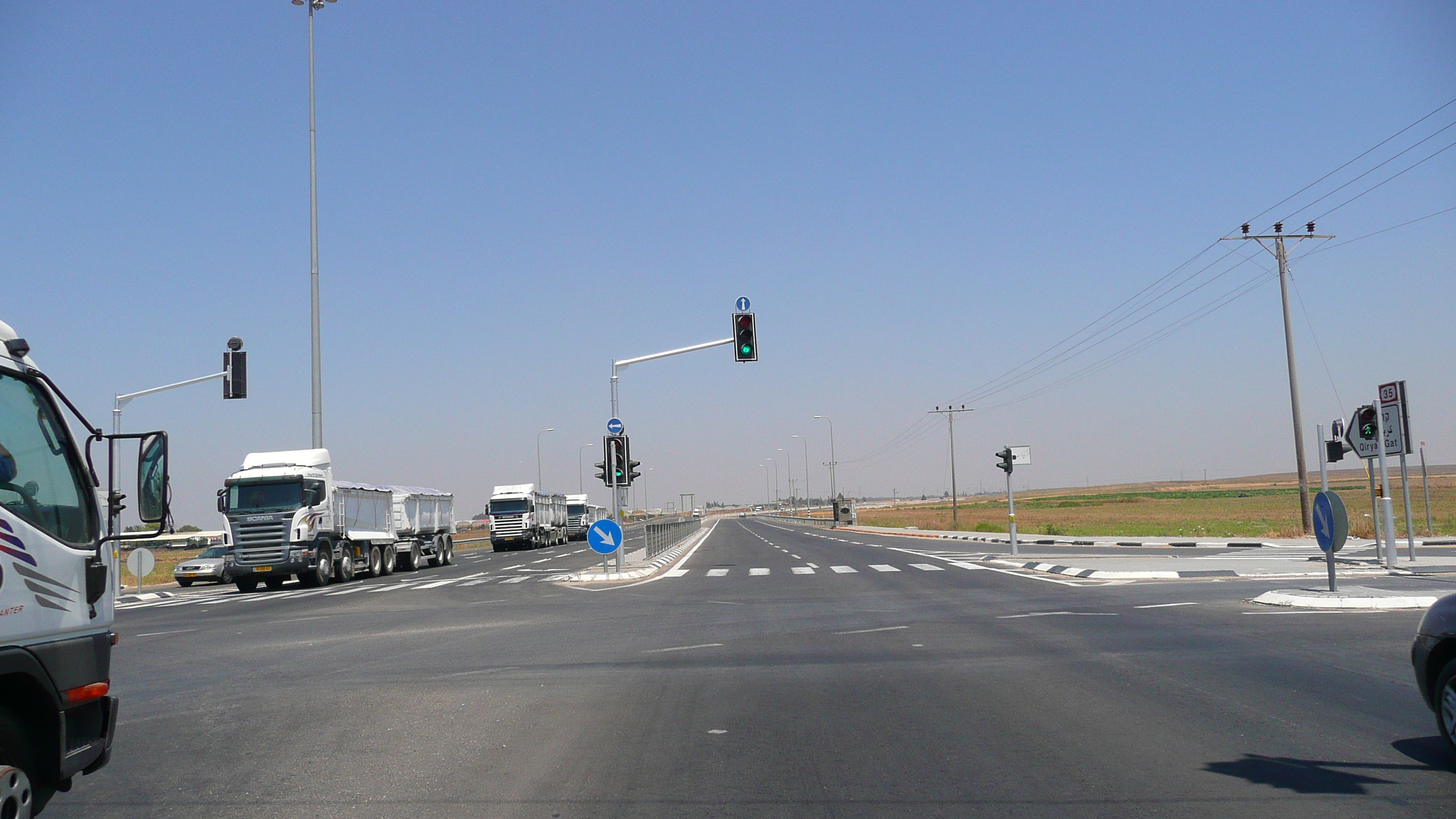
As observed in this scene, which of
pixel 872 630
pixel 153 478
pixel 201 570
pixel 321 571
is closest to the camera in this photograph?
pixel 153 478

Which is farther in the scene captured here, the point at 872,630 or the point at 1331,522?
the point at 1331,522

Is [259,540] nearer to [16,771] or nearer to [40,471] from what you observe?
[40,471]

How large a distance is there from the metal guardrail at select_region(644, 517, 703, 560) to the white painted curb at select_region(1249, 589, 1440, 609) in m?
22.9

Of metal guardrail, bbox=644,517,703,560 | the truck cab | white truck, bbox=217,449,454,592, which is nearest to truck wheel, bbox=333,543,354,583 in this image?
white truck, bbox=217,449,454,592

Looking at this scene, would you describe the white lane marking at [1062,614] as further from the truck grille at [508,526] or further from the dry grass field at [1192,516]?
the truck grille at [508,526]

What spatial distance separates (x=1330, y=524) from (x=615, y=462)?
17.3 m

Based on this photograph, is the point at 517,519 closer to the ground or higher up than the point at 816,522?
higher up

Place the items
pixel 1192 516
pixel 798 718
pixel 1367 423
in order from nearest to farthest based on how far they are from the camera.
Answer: pixel 798 718 < pixel 1367 423 < pixel 1192 516

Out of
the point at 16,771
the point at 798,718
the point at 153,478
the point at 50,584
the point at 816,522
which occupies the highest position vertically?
the point at 153,478

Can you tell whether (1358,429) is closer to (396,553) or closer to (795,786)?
(795,786)

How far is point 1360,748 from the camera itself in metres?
6.61

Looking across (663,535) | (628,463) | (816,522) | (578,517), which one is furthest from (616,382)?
(816,522)

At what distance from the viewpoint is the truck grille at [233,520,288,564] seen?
28219 millimetres

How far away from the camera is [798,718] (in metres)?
8.15
